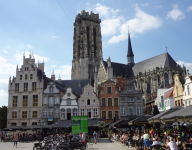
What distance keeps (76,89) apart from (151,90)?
70.7 ft

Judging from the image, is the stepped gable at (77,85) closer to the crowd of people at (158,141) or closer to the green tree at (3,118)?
the green tree at (3,118)

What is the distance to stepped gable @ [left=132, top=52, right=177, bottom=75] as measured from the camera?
63281 mm

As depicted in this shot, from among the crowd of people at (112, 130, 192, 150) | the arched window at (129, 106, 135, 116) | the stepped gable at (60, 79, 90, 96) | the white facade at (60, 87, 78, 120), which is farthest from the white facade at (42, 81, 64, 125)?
the crowd of people at (112, 130, 192, 150)

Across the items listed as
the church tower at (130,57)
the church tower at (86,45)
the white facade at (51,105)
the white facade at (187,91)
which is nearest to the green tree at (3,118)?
the white facade at (51,105)

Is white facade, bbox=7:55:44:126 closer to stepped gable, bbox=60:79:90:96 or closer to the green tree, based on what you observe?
stepped gable, bbox=60:79:90:96

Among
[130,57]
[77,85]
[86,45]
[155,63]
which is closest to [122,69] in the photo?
[155,63]

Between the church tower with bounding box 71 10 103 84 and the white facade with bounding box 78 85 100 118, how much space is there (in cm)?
3662

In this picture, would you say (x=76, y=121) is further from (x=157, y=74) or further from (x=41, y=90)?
(x=157, y=74)

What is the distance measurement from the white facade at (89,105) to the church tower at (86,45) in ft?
120

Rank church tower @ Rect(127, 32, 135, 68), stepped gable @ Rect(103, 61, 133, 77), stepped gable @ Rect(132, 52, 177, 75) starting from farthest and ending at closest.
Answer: church tower @ Rect(127, 32, 135, 68) < stepped gable @ Rect(103, 61, 133, 77) < stepped gable @ Rect(132, 52, 177, 75)

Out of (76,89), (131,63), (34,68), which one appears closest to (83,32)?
(131,63)

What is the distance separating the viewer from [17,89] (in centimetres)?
3950

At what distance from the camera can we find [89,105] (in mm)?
38188

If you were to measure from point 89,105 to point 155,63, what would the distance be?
3513cm
